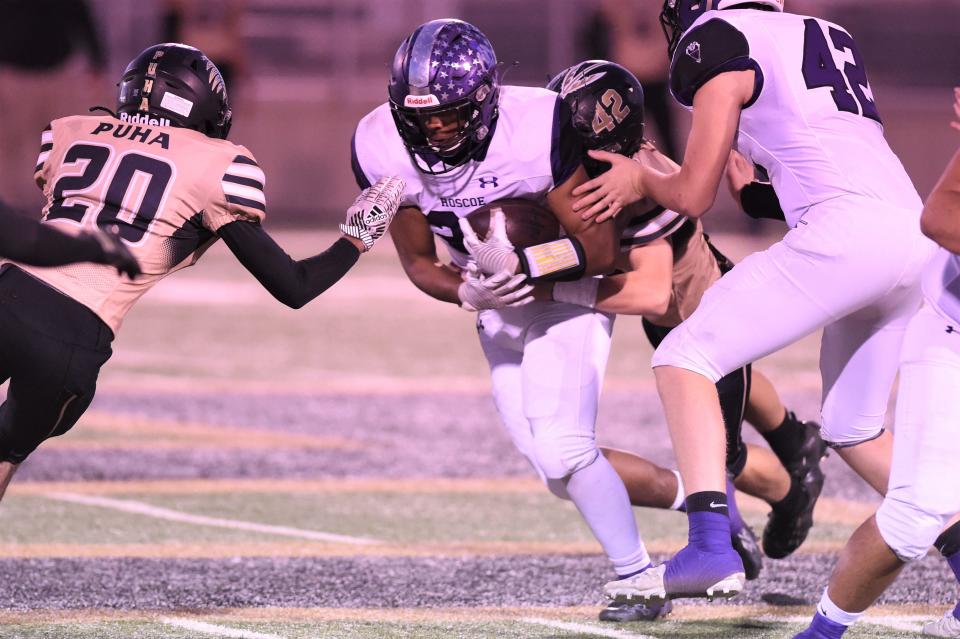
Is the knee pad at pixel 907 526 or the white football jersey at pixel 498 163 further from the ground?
the white football jersey at pixel 498 163

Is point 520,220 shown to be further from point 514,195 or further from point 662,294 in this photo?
point 662,294

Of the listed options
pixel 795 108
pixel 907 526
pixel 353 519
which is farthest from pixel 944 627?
pixel 353 519

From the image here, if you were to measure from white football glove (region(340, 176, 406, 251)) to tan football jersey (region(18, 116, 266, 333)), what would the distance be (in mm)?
317

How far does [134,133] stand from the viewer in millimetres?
4562

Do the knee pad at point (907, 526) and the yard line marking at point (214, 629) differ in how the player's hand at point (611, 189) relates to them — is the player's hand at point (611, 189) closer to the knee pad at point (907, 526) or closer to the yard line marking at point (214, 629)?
the knee pad at point (907, 526)

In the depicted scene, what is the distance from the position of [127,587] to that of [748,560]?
2082mm

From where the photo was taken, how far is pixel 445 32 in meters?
4.77

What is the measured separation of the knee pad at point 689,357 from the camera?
13.8 feet

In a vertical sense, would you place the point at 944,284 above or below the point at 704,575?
above

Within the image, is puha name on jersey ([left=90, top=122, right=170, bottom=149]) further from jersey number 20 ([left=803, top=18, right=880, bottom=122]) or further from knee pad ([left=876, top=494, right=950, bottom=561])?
→ knee pad ([left=876, top=494, right=950, bottom=561])

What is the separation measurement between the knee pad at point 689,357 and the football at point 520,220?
0.75m

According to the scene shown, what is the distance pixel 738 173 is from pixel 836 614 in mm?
1383

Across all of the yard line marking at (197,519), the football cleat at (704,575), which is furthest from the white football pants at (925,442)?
the yard line marking at (197,519)

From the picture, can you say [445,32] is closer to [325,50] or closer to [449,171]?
[449,171]
